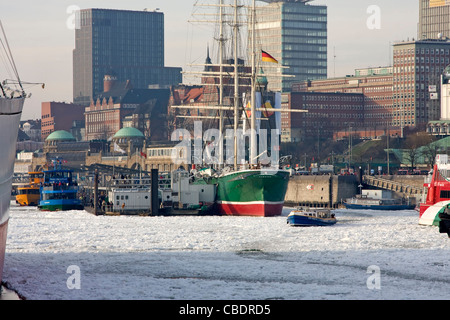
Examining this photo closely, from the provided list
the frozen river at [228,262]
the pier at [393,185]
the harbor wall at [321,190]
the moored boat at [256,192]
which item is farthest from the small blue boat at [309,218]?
the pier at [393,185]

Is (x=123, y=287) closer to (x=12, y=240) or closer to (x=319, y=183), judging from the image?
(x=12, y=240)

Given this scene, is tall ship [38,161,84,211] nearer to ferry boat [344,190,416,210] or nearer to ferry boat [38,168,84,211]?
ferry boat [38,168,84,211]

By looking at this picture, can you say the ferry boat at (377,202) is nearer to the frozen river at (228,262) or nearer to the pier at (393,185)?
the pier at (393,185)

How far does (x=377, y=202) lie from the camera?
122625 millimetres

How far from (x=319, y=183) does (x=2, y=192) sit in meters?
103

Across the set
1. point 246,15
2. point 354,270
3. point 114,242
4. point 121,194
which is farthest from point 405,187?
point 354,270

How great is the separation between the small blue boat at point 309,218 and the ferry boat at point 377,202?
3790cm

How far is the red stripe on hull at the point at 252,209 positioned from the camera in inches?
3880

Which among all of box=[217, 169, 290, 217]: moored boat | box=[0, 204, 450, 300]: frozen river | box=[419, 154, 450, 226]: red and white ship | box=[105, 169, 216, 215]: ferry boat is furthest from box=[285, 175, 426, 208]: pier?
box=[0, 204, 450, 300]: frozen river

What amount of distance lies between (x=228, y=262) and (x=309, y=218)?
29.8 metres

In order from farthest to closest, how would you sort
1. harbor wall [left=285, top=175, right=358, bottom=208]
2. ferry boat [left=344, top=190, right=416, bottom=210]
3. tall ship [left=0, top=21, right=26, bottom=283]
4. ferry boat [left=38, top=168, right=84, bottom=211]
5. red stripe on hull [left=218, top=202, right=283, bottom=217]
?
harbor wall [left=285, top=175, right=358, bottom=208] < ferry boat [left=344, top=190, right=416, bottom=210] < ferry boat [left=38, top=168, right=84, bottom=211] < red stripe on hull [left=218, top=202, right=283, bottom=217] < tall ship [left=0, top=21, right=26, bottom=283]

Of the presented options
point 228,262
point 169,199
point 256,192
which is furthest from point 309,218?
point 228,262

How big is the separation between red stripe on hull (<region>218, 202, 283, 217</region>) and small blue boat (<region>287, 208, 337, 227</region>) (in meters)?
14.9

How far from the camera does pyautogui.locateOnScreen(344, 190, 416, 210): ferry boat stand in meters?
121
